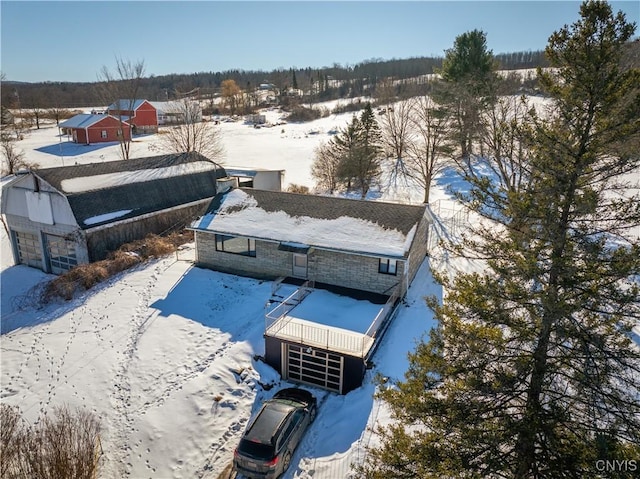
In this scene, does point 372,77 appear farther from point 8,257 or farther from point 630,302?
point 630,302

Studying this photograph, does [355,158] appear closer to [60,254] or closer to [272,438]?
[60,254]

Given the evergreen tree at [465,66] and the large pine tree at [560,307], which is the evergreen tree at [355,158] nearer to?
the evergreen tree at [465,66]

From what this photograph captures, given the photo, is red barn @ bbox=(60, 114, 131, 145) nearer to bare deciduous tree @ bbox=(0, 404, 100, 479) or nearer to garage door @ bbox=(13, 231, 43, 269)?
garage door @ bbox=(13, 231, 43, 269)

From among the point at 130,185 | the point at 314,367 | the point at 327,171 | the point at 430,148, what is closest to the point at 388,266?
the point at 314,367

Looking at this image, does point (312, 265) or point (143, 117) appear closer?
point (312, 265)

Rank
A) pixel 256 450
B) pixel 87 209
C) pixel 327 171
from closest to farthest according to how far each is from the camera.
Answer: pixel 256 450, pixel 87 209, pixel 327 171

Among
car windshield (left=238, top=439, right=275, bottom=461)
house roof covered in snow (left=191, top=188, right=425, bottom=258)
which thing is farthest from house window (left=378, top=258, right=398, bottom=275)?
car windshield (left=238, top=439, right=275, bottom=461)

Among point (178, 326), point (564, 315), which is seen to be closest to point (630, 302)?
point (564, 315)
